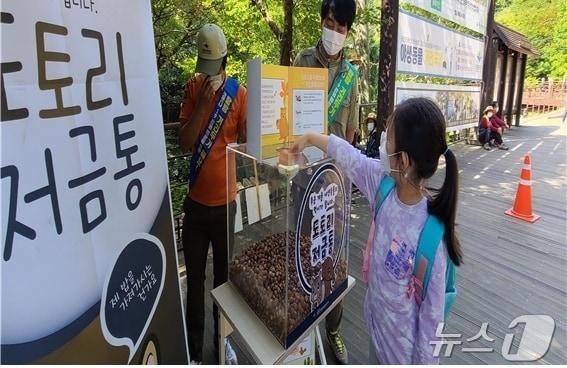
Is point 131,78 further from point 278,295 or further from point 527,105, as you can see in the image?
point 527,105

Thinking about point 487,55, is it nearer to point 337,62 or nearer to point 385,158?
point 337,62

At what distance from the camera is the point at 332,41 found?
208 centimetres

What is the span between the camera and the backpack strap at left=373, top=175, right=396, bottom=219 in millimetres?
1477

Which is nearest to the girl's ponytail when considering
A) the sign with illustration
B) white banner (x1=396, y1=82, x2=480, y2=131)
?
the sign with illustration

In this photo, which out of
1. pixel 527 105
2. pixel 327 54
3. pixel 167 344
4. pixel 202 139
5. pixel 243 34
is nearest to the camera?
pixel 167 344

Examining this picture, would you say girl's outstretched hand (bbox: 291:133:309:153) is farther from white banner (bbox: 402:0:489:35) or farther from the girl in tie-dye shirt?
white banner (bbox: 402:0:489:35)

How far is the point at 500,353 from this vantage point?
8.27 feet

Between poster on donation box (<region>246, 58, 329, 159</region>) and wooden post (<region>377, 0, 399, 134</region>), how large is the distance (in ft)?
10.4

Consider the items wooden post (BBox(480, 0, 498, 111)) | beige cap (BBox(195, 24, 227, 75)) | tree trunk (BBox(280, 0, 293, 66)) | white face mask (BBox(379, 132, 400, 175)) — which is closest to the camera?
white face mask (BBox(379, 132, 400, 175))

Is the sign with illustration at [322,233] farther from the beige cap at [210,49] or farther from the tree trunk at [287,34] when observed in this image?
the tree trunk at [287,34]

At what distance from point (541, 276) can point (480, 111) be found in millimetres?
6224

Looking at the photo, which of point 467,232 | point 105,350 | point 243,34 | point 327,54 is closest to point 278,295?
point 105,350

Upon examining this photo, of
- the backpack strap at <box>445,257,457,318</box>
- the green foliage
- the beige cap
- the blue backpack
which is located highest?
the green foliage

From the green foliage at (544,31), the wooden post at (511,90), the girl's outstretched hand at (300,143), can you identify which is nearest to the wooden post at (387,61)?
the girl's outstretched hand at (300,143)
